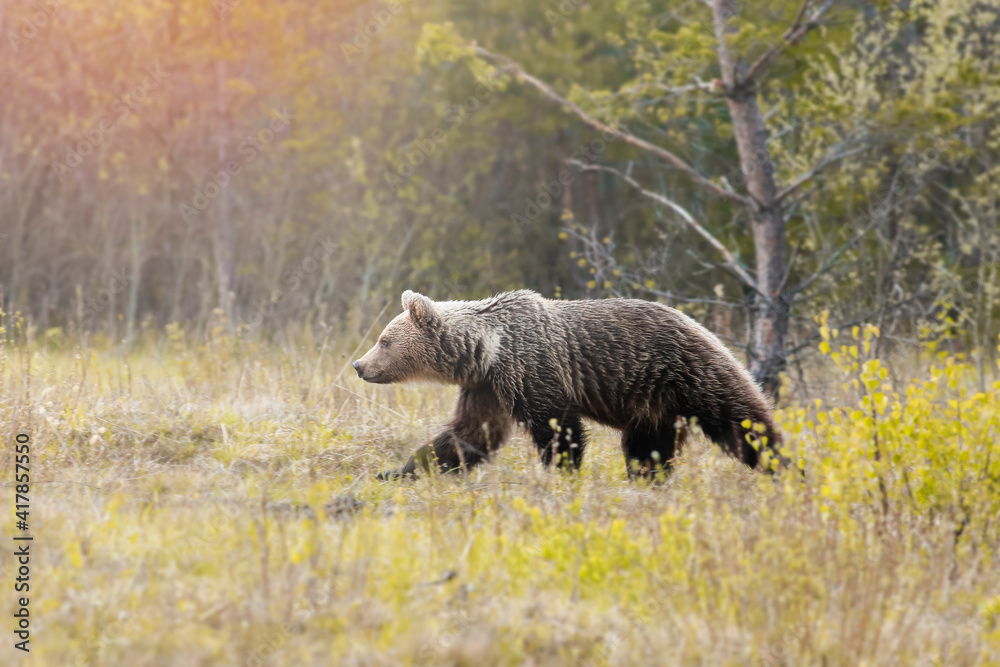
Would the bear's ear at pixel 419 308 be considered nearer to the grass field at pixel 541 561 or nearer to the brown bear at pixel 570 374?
the brown bear at pixel 570 374

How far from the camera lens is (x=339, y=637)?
A: 3.32m

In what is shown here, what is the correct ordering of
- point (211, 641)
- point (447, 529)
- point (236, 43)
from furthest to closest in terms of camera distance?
point (236, 43) → point (447, 529) → point (211, 641)

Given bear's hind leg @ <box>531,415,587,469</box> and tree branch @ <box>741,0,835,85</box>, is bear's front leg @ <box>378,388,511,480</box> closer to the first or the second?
bear's hind leg @ <box>531,415,587,469</box>

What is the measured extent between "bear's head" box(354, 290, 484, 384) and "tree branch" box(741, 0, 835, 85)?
4100 mm

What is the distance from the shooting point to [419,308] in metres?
6.15

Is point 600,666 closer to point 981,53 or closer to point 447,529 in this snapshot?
point 447,529

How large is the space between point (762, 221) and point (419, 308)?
412 centimetres

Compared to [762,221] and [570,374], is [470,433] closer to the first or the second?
[570,374]

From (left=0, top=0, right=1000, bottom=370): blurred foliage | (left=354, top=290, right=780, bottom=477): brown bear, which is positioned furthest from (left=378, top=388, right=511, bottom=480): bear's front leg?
(left=0, top=0, right=1000, bottom=370): blurred foliage

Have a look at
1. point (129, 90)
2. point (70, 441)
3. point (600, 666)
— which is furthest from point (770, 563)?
point (129, 90)

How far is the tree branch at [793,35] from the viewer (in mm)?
8280

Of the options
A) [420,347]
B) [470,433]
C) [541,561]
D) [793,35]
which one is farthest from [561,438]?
[793,35]

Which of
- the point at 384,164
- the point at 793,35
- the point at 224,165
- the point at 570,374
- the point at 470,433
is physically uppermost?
the point at 793,35

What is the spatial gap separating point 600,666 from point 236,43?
12158mm
